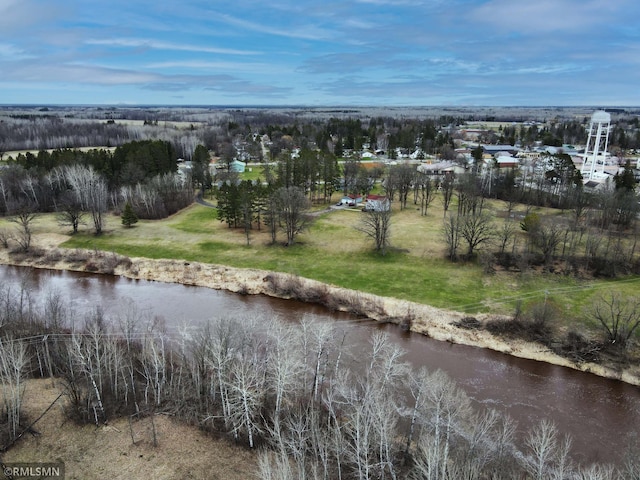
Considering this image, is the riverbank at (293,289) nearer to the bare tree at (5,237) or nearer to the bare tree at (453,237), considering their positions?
the bare tree at (5,237)

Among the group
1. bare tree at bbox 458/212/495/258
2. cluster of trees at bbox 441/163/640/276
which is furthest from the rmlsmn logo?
bare tree at bbox 458/212/495/258

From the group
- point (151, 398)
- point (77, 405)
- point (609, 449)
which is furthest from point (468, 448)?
point (77, 405)

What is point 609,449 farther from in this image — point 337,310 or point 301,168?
point 301,168

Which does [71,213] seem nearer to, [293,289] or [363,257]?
[293,289]

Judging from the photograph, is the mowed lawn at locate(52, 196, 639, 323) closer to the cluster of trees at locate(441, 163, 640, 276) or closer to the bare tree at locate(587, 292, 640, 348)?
the bare tree at locate(587, 292, 640, 348)

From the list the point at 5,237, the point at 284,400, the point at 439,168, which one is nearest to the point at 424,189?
the point at 439,168

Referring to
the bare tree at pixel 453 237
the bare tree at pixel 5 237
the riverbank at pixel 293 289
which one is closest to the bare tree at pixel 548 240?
the bare tree at pixel 453 237
